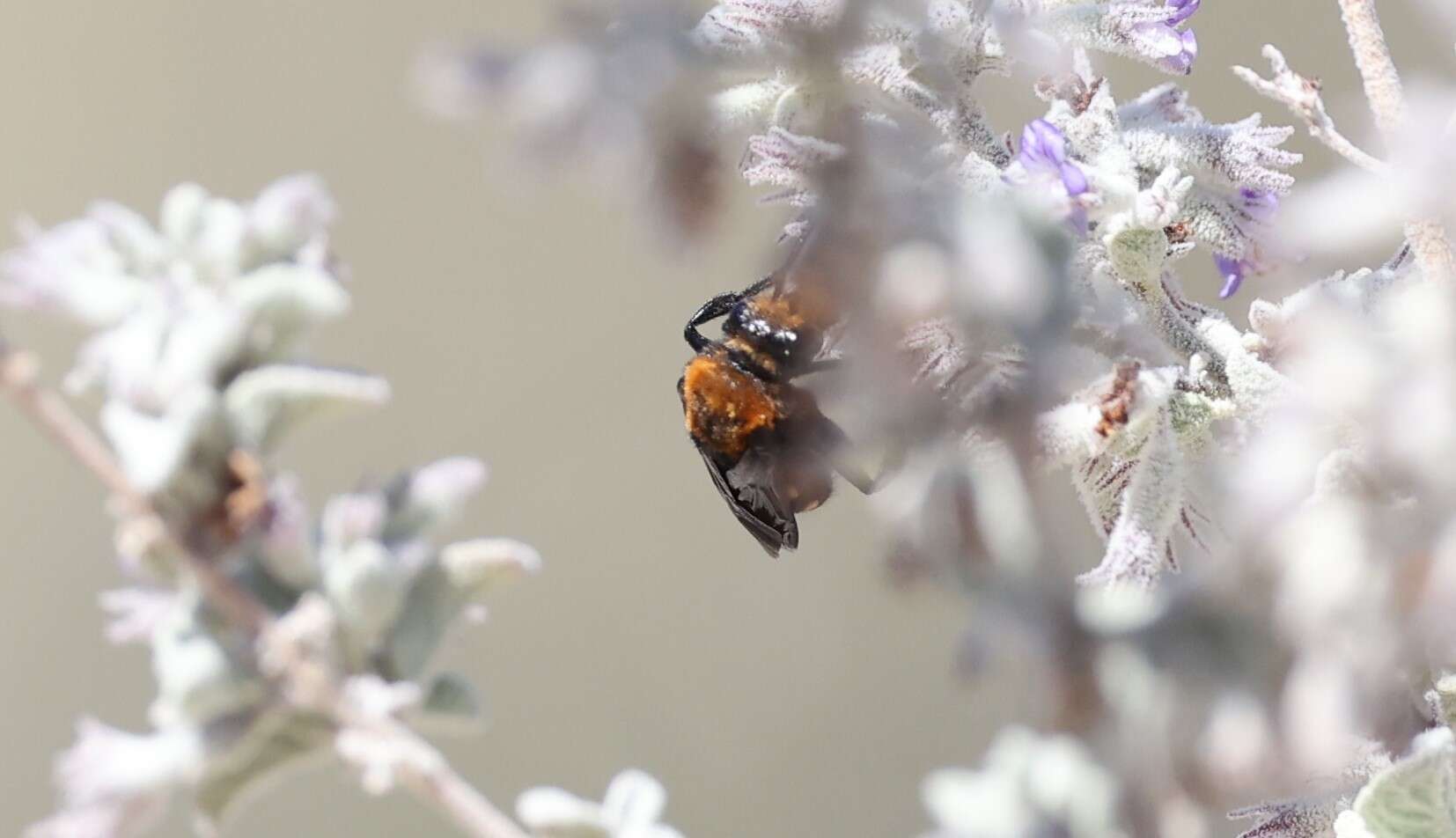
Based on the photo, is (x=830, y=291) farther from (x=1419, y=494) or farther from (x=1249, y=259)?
(x=1249, y=259)

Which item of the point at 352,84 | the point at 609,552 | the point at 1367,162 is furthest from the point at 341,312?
the point at 609,552

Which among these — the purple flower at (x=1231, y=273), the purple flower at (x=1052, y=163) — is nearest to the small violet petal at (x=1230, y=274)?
the purple flower at (x=1231, y=273)

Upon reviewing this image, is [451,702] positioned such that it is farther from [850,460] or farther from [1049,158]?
[1049,158]

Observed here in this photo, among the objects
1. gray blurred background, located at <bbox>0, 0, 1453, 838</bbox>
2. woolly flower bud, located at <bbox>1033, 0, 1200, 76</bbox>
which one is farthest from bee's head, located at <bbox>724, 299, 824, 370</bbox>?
gray blurred background, located at <bbox>0, 0, 1453, 838</bbox>

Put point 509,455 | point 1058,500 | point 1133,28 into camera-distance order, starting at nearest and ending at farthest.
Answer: point 1058,500
point 1133,28
point 509,455

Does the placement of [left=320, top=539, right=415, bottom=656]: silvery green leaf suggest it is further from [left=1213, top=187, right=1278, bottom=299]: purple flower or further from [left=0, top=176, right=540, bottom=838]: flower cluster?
[left=1213, top=187, right=1278, bottom=299]: purple flower

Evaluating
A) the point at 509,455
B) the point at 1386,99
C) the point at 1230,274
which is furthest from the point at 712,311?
the point at 509,455

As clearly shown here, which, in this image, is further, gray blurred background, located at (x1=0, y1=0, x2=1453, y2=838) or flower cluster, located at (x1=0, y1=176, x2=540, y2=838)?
gray blurred background, located at (x1=0, y1=0, x2=1453, y2=838)
